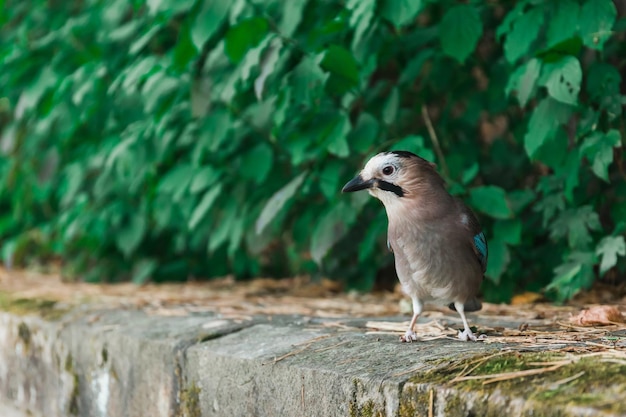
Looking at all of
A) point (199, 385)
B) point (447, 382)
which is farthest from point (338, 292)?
point (447, 382)

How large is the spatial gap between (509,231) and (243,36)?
49.6 inches

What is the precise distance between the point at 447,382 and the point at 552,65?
1379 millimetres

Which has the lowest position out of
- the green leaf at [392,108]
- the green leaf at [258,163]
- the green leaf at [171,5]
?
the green leaf at [258,163]

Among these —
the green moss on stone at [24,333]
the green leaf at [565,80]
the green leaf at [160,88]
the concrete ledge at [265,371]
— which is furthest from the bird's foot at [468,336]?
the green moss on stone at [24,333]

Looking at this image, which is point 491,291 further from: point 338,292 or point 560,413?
point 560,413

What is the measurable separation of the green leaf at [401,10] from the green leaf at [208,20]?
66 centimetres

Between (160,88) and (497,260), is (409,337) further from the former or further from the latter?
(160,88)

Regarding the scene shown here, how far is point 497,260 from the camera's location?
3137 mm

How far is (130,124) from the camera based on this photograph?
4.32 meters

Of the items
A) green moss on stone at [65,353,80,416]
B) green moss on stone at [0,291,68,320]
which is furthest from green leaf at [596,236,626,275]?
green moss on stone at [0,291,68,320]

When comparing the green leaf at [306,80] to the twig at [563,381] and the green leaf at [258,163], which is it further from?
the twig at [563,381]

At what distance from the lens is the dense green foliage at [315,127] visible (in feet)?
9.87

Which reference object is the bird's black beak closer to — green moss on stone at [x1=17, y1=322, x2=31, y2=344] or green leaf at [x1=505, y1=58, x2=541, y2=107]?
green leaf at [x1=505, y1=58, x2=541, y2=107]

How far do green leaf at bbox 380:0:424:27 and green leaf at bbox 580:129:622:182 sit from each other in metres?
0.76
